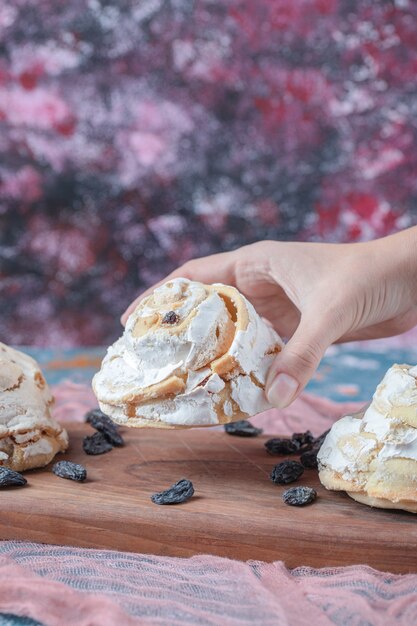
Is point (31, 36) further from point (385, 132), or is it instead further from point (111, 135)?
Result: point (385, 132)

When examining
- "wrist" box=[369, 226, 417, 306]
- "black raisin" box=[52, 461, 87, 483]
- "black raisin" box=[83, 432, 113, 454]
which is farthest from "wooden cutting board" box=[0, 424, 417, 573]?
"wrist" box=[369, 226, 417, 306]

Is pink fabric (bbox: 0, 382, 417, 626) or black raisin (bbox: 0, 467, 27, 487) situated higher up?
black raisin (bbox: 0, 467, 27, 487)

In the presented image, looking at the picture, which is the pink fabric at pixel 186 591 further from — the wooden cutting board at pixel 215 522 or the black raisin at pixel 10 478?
the black raisin at pixel 10 478

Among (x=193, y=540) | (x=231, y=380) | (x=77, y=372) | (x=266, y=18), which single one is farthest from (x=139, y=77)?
(x=193, y=540)

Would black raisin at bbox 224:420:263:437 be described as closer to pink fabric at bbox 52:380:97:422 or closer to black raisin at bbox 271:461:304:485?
black raisin at bbox 271:461:304:485

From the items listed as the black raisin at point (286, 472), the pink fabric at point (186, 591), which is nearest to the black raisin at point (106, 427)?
the black raisin at point (286, 472)
